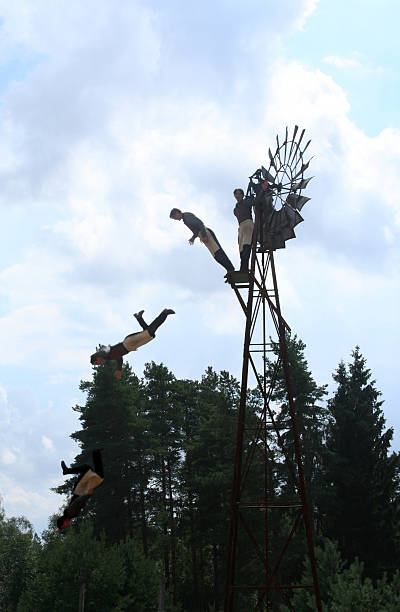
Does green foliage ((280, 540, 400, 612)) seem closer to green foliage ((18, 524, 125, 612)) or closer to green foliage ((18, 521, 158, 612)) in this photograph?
green foliage ((18, 521, 158, 612))

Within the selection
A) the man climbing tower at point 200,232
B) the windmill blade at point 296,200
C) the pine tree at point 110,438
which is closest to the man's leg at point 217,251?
the man climbing tower at point 200,232

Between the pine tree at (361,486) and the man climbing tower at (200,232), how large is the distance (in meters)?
26.5

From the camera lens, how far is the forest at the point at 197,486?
3550 cm

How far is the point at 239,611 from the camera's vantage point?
36281 mm

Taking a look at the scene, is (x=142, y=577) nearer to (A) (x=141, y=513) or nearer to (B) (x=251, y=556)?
(B) (x=251, y=556)

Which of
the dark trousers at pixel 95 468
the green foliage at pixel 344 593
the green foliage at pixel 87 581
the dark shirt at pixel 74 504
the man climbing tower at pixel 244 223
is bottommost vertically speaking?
the dark shirt at pixel 74 504

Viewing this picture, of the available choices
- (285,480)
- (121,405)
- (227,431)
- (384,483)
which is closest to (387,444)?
(384,483)

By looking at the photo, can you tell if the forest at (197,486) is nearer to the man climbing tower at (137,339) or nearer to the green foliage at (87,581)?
the green foliage at (87,581)

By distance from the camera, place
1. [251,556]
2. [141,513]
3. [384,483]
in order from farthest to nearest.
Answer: [141,513] < [384,483] < [251,556]

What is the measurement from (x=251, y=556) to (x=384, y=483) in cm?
832

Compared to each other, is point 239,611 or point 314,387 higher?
point 314,387

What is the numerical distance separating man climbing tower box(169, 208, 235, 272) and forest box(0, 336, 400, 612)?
19.5m

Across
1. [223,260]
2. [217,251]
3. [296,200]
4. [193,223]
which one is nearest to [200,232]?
[193,223]

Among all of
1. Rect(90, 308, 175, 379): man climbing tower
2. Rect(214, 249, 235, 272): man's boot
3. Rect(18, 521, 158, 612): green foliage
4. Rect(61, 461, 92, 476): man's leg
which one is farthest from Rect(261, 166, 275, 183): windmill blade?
Rect(18, 521, 158, 612): green foliage
